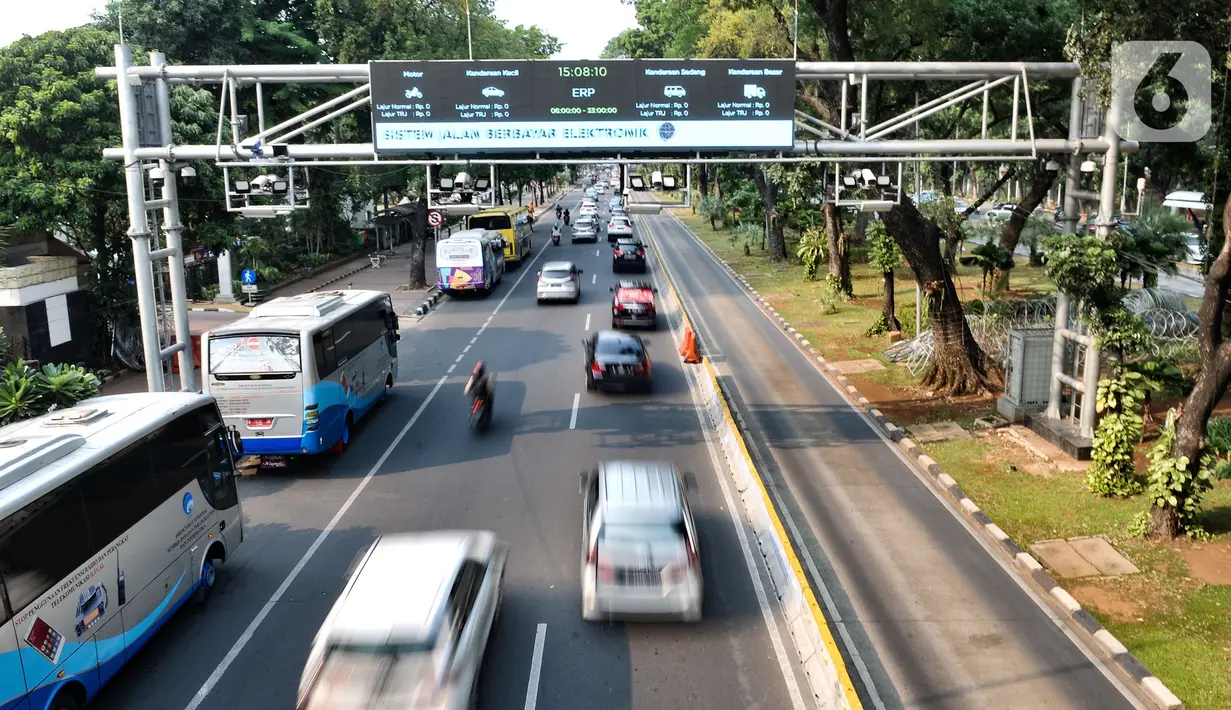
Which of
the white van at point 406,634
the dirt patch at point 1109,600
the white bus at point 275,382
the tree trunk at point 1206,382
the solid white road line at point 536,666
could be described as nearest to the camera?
the white van at point 406,634

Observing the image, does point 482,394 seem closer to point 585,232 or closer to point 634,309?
point 634,309

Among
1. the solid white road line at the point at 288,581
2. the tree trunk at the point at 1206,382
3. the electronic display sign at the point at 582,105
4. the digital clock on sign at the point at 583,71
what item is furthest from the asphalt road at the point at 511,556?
the digital clock on sign at the point at 583,71

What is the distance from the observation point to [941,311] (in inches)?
862

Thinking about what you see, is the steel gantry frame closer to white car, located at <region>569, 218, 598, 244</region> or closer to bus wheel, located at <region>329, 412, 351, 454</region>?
bus wheel, located at <region>329, 412, 351, 454</region>

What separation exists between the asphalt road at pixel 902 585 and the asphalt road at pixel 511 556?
43.6 inches

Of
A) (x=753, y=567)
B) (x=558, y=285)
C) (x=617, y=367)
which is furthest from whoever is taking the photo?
(x=558, y=285)

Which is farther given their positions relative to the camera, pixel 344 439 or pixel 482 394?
pixel 482 394

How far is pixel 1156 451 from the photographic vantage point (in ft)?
45.4

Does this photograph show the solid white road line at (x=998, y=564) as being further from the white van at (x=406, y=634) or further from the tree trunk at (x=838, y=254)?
the tree trunk at (x=838, y=254)

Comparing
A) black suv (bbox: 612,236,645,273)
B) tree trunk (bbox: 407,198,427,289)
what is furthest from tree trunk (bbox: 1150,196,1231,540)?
black suv (bbox: 612,236,645,273)

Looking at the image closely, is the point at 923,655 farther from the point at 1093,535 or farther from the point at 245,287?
the point at 245,287

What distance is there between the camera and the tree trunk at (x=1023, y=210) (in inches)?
1076

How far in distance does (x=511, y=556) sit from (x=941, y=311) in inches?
525

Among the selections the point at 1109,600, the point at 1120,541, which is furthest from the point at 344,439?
the point at 1120,541
